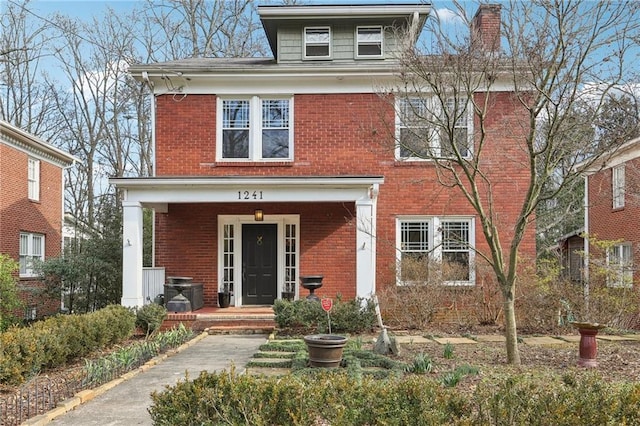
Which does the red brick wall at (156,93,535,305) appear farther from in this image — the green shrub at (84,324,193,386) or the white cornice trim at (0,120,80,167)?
the white cornice trim at (0,120,80,167)

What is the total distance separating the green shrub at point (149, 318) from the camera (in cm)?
1235

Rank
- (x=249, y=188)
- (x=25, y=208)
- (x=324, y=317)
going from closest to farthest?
(x=324, y=317) → (x=249, y=188) → (x=25, y=208)

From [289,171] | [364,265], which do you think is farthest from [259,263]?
[364,265]

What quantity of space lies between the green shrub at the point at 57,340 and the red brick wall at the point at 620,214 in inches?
499

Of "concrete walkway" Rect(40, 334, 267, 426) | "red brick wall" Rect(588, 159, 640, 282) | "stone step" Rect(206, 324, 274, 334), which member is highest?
"red brick wall" Rect(588, 159, 640, 282)

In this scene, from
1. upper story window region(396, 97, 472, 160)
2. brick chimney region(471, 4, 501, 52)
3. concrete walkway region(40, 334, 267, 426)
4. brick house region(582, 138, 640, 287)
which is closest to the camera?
concrete walkway region(40, 334, 267, 426)

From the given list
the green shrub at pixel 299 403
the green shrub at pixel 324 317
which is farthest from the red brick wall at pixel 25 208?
the green shrub at pixel 299 403

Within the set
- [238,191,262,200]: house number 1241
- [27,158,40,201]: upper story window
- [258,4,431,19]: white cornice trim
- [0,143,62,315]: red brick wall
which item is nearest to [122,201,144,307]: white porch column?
[238,191,262,200]: house number 1241

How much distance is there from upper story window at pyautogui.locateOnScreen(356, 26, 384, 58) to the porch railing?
8188 millimetres

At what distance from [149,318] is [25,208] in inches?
403

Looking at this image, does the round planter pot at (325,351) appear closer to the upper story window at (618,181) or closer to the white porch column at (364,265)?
the white porch column at (364,265)

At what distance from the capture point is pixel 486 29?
35.4 feet

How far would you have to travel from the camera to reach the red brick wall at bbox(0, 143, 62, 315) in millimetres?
18359

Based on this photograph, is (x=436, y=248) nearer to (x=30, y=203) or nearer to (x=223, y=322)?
(x=223, y=322)
